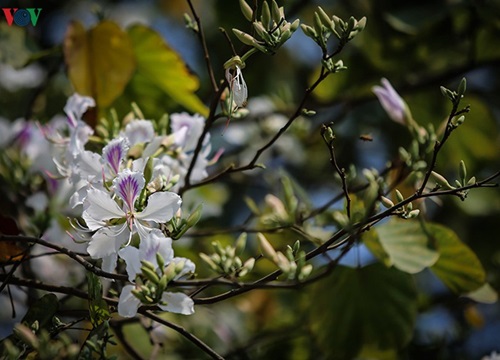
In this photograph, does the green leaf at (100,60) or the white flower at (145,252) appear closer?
the white flower at (145,252)

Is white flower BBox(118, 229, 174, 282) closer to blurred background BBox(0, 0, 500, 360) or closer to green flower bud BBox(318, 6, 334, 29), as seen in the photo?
green flower bud BBox(318, 6, 334, 29)

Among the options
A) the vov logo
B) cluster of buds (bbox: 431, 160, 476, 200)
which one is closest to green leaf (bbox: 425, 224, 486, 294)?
cluster of buds (bbox: 431, 160, 476, 200)

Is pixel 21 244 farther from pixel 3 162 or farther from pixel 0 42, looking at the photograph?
pixel 0 42

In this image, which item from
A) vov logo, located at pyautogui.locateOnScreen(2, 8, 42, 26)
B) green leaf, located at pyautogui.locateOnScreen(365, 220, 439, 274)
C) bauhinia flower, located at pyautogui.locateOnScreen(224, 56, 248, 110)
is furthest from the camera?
vov logo, located at pyautogui.locateOnScreen(2, 8, 42, 26)

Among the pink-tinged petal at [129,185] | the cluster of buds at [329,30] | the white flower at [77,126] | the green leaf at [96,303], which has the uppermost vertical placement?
the cluster of buds at [329,30]

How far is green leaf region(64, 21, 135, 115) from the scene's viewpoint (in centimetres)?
122

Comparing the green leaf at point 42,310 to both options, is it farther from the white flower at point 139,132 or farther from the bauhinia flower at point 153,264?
the white flower at point 139,132

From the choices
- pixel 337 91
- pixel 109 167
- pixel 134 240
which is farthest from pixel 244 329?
pixel 109 167

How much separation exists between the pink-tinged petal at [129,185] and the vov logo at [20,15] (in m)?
0.51

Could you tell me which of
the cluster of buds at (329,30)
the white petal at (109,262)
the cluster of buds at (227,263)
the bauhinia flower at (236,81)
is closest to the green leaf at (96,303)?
Result: the white petal at (109,262)

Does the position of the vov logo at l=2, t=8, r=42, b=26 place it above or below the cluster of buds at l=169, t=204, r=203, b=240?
above

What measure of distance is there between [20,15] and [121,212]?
1.93 feet

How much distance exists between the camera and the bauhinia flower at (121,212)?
83cm

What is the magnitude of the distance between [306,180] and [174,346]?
2.32 feet
